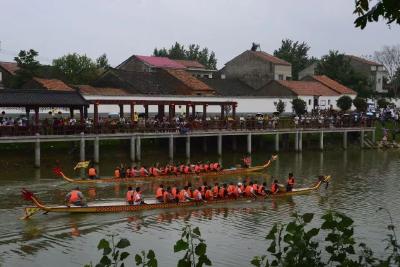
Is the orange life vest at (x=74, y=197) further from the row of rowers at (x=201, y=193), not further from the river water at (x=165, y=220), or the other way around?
the row of rowers at (x=201, y=193)

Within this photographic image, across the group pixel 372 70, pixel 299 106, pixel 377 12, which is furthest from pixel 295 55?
pixel 377 12

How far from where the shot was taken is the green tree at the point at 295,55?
3841 inches

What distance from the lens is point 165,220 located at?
76.5 feet

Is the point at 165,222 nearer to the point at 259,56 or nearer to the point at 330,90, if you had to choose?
the point at 330,90

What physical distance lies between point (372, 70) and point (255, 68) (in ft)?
72.7

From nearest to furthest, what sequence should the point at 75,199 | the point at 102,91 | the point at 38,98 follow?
the point at 75,199 → the point at 38,98 → the point at 102,91

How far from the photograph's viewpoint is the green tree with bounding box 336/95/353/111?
6912 cm

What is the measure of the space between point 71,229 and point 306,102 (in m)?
51.4

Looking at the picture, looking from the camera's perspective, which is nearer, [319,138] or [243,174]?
[243,174]

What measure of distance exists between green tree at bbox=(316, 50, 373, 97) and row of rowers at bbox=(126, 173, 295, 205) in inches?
2142

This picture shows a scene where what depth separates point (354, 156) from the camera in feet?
165

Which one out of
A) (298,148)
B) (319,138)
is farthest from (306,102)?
(298,148)

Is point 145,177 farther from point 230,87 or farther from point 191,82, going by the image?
point 230,87

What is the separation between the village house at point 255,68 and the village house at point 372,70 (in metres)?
15.6
